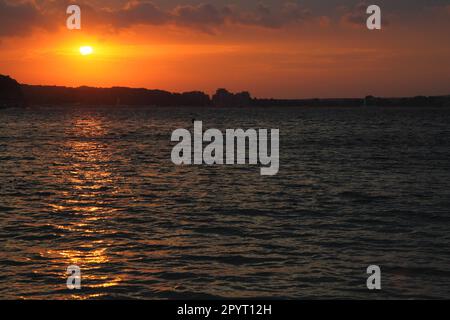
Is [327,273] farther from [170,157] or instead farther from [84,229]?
[170,157]

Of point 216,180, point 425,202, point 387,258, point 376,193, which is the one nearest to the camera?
point 387,258

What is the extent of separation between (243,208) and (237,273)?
33.6 feet

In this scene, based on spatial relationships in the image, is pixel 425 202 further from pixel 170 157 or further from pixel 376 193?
pixel 170 157

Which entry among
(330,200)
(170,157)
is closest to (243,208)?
(330,200)

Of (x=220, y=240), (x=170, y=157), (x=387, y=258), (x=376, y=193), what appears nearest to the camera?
(x=387, y=258)

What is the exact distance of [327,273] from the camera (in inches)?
602

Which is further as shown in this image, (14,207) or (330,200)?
(330,200)

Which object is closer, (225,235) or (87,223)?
(225,235)

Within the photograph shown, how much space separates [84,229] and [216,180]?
625 inches

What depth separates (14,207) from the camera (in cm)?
2511
